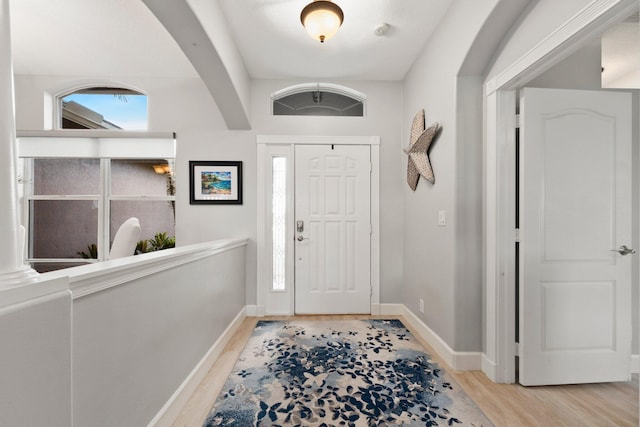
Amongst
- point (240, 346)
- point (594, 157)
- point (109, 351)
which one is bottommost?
point (240, 346)

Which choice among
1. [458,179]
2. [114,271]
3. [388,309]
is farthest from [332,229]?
[114,271]

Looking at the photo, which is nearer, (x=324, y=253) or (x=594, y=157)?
(x=594, y=157)

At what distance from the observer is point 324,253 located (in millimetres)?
3379

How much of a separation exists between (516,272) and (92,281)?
237 cm

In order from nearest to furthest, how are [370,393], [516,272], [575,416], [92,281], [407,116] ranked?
[92,281] < [575,416] < [370,393] < [516,272] < [407,116]

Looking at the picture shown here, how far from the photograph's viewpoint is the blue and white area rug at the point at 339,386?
63.9 inches

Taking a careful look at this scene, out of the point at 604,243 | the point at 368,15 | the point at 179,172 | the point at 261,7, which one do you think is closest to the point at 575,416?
the point at 604,243

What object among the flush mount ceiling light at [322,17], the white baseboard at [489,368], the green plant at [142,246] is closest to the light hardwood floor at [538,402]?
the white baseboard at [489,368]

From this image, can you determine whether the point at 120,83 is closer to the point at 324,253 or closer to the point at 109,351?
the point at 324,253

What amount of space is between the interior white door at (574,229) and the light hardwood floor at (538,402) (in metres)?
0.08

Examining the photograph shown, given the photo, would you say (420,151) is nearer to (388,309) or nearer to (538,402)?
(388,309)

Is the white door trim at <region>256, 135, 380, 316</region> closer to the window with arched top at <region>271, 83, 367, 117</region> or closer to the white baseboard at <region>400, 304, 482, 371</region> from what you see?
the window with arched top at <region>271, 83, 367, 117</region>

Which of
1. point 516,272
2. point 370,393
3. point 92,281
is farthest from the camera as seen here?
point 516,272

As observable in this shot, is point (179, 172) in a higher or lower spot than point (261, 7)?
lower
